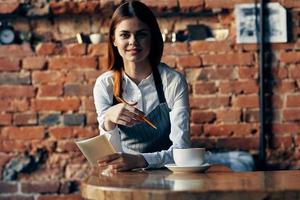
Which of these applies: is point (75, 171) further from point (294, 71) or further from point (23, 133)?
point (294, 71)

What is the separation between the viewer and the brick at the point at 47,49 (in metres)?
3.46

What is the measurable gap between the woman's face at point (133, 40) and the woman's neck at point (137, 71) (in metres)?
0.06

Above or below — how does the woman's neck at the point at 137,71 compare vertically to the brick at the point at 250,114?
above

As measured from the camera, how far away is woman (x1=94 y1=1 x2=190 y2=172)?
221 cm

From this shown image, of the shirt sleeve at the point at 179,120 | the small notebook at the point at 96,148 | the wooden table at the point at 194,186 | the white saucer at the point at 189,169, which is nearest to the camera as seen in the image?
the wooden table at the point at 194,186

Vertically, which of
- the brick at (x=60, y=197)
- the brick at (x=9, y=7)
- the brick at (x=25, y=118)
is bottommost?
the brick at (x=60, y=197)

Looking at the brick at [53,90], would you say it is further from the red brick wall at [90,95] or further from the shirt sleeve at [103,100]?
the shirt sleeve at [103,100]

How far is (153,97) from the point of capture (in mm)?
2299

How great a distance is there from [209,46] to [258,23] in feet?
0.95

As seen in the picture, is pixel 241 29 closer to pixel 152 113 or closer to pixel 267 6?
pixel 267 6

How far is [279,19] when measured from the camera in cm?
341

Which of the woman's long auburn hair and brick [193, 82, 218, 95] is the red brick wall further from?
the woman's long auburn hair

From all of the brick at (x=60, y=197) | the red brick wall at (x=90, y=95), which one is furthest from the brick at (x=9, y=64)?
the brick at (x=60, y=197)

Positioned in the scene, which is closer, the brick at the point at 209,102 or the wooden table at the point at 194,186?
the wooden table at the point at 194,186
